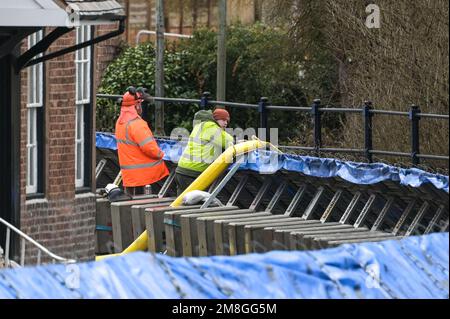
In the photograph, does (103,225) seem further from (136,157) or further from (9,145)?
(9,145)

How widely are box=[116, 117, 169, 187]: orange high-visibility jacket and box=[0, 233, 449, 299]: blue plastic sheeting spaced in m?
8.52

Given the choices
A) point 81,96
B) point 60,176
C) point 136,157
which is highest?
point 81,96

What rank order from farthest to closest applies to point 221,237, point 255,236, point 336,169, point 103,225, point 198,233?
1. point 103,225
2. point 336,169
3. point 198,233
4. point 221,237
5. point 255,236

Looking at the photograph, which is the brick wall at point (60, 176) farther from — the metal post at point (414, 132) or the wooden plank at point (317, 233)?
the metal post at point (414, 132)

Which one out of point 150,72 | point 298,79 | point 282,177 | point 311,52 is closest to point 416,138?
point 282,177

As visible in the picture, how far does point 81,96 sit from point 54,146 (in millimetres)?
1008

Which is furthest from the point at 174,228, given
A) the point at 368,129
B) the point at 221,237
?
the point at 368,129

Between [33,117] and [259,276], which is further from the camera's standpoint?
[33,117]

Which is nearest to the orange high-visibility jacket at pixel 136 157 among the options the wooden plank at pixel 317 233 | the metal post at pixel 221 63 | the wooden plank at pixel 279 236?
the wooden plank at pixel 279 236

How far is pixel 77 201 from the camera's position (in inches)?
631

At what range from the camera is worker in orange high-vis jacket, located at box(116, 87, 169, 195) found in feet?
57.0

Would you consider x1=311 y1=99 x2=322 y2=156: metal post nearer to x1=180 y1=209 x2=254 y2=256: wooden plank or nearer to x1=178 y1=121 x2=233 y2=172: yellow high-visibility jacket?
x1=178 y1=121 x2=233 y2=172: yellow high-visibility jacket

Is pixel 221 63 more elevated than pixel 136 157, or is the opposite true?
pixel 221 63

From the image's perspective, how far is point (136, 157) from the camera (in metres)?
17.5
